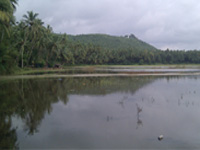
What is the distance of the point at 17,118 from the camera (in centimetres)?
980

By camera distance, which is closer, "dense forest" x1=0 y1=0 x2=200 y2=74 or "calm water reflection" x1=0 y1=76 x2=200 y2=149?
"calm water reflection" x1=0 y1=76 x2=200 y2=149

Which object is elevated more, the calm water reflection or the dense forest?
the dense forest

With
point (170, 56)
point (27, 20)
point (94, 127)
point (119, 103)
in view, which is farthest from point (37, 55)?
point (170, 56)

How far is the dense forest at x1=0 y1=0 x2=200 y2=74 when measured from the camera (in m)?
29.2

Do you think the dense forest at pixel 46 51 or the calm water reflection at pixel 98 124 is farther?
the dense forest at pixel 46 51

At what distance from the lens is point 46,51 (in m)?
57.3

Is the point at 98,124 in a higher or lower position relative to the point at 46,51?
lower

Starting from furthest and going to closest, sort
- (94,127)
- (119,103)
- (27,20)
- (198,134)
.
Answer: (27,20) → (119,103) → (94,127) → (198,134)

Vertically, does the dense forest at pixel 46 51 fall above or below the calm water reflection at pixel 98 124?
above

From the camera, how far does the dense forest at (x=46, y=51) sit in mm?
29234

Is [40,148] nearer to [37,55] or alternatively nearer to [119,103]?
[119,103]

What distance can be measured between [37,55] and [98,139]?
4704 centimetres

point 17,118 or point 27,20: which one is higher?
point 27,20

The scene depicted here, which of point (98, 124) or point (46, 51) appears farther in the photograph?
point (46, 51)
